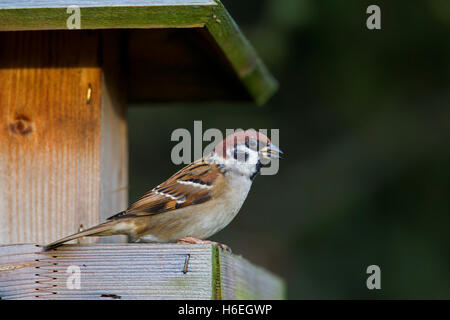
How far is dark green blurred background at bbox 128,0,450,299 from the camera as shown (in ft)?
17.2

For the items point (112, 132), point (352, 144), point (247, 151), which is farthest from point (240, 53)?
point (352, 144)

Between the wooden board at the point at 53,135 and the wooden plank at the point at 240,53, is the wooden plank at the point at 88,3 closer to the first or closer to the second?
the wooden plank at the point at 240,53

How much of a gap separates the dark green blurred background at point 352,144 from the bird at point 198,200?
1.81 metres

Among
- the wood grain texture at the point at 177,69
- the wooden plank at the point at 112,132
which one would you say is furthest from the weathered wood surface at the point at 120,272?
the wood grain texture at the point at 177,69

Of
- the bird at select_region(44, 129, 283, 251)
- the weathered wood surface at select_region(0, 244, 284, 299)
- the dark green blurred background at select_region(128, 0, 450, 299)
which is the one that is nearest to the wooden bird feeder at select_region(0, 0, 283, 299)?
the weathered wood surface at select_region(0, 244, 284, 299)

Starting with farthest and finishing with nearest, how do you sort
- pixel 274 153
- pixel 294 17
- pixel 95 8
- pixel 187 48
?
pixel 294 17 → pixel 187 48 → pixel 274 153 → pixel 95 8

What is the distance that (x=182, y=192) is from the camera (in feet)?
10.9

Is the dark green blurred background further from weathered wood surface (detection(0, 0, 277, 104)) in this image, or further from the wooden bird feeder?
weathered wood surface (detection(0, 0, 277, 104))

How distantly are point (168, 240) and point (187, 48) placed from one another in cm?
119

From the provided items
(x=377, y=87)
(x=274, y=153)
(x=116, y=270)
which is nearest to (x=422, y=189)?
(x=377, y=87)

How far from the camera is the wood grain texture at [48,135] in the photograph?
324 cm

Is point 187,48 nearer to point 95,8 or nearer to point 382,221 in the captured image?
point 95,8

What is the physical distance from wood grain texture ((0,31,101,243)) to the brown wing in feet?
0.66

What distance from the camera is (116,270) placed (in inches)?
112
